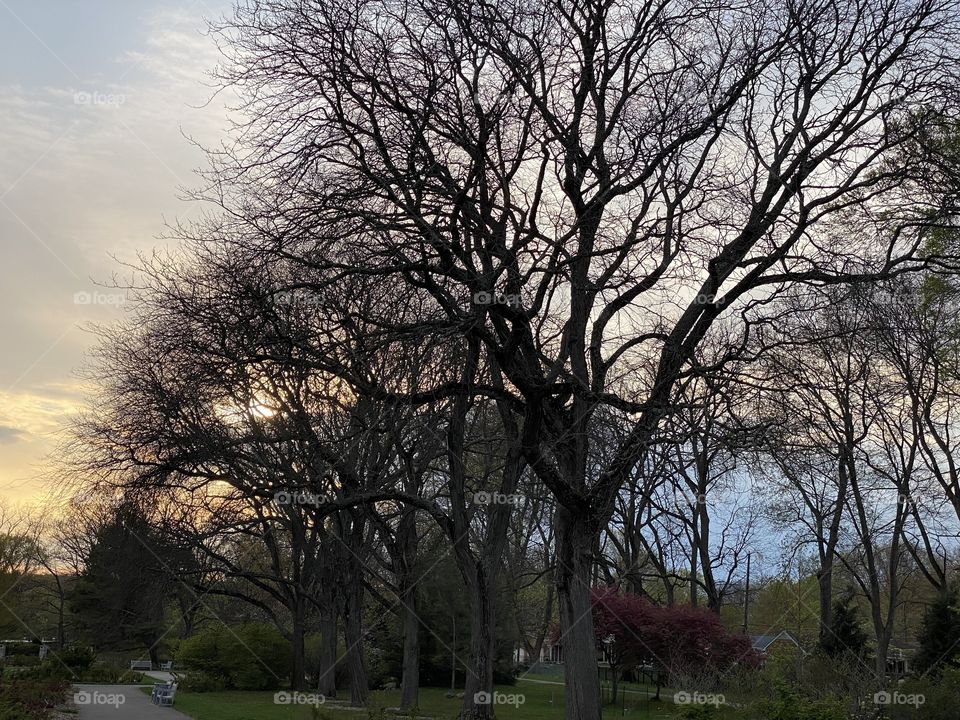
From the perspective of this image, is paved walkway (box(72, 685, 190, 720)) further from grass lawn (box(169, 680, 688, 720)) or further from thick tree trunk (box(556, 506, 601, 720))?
thick tree trunk (box(556, 506, 601, 720))

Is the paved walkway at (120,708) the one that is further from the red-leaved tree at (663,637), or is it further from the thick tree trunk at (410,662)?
the red-leaved tree at (663,637)

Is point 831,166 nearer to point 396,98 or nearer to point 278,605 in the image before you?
point 396,98

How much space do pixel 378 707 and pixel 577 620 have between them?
13324 mm

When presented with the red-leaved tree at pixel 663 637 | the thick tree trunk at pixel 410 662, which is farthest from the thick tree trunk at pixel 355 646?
the red-leaved tree at pixel 663 637

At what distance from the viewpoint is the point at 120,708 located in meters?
25.2

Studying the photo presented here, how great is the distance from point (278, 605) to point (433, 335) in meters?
48.3

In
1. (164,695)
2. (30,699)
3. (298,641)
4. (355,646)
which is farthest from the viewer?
(298,641)

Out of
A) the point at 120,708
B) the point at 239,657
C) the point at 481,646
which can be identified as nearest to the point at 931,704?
the point at 481,646

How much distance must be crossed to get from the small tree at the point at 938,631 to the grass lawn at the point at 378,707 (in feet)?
28.2

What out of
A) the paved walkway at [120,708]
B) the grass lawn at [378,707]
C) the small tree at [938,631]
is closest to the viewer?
the paved walkway at [120,708]

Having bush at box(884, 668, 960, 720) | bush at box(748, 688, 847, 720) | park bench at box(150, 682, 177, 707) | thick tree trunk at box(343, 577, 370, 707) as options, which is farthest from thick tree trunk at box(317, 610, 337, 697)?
bush at box(884, 668, 960, 720)

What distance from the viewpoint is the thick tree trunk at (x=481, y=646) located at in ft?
57.2

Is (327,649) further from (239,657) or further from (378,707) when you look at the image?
(239,657)

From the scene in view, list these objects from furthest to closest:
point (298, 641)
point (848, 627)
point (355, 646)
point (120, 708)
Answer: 1. point (848, 627)
2. point (298, 641)
3. point (355, 646)
4. point (120, 708)
